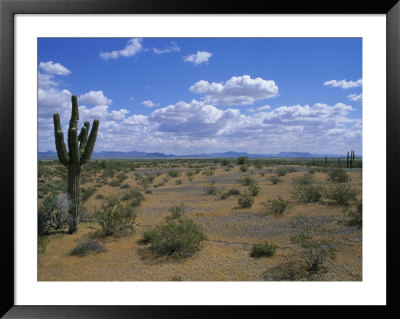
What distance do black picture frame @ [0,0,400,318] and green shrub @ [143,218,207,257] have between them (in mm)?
1811

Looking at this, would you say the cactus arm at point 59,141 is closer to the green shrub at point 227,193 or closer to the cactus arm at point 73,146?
the cactus arm at point 73,146

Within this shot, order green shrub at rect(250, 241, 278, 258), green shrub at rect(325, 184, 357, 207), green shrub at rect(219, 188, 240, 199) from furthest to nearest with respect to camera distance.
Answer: green shrub at rect(219, 188, 240, 199) < green shrub at rect(325, 184, 357, 207) < green shrub at rect(250, 241, 278, 258)

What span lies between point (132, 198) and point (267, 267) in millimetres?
7190

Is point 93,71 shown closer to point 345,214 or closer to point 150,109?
point 150,109

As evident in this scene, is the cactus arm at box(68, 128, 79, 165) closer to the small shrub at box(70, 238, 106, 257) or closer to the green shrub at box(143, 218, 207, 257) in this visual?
the small shrub at box(70, 238, 106, 257)

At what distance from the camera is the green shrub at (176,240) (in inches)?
169

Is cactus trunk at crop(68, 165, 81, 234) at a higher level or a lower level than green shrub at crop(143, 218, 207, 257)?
higher

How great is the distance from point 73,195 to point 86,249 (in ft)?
4.62

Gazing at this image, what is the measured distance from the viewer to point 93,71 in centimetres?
443

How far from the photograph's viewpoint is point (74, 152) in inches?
201

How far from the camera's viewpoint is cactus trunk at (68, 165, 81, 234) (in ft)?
17.4

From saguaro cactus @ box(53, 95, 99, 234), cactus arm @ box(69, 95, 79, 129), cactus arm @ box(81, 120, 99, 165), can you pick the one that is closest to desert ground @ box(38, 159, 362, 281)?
saguaro cactus @ box(53, 95, 99, 234)

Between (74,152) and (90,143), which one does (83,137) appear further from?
(74,152)

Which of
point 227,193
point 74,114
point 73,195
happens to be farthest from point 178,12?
point 227,193
